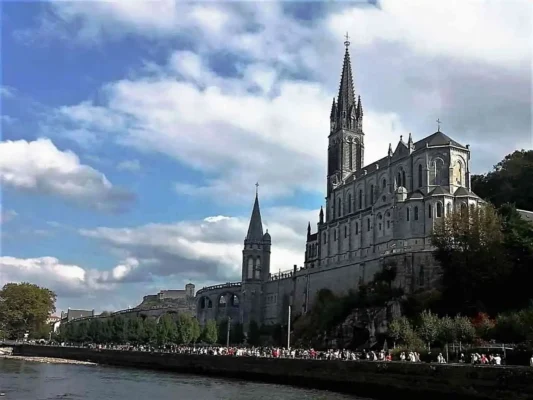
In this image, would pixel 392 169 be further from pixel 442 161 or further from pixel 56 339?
pixel 56 339

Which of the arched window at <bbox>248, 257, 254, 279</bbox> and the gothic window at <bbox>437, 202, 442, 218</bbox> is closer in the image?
the gothic window at <bbox>437, 202, 442, 218</bbox>

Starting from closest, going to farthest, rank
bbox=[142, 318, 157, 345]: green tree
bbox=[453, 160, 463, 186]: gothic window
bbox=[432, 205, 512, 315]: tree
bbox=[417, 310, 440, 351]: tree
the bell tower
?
bbox=[417, 310, 440, 351]: tree, bbox=[432, 205, 512, 315]: tree, bbox=[453, 160, 463, 186]: gothic window, bbox=[142, 318, 157, 345]: green tree, the bell tower

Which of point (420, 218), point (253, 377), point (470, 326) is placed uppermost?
point (420, 218)

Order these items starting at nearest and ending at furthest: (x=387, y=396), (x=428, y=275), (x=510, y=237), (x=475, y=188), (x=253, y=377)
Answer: (x=387, y=396)
(x=253, y=377)
(x=510, y=237)
(x=428, y=275)
(x=475, y=188)

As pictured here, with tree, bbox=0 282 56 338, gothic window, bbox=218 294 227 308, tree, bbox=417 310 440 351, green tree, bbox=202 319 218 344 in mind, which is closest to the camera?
tree, bbox=417 310 440 351

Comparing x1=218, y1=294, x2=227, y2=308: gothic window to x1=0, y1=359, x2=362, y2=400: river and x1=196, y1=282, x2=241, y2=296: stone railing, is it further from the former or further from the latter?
x1=0, y1=359, x2=362, y2=400: river

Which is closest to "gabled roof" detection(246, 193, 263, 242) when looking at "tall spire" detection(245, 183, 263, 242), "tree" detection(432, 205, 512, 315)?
"tall spire" detection(245, 183, 263, 242)

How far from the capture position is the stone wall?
30922 mm

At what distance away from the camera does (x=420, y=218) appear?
72812mm

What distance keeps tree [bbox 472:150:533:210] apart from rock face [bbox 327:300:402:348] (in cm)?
2354

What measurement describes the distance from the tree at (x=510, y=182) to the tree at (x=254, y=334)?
3558cm

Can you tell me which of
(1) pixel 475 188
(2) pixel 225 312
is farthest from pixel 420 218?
(2) pixel 225 312

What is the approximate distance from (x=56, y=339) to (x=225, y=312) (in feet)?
132

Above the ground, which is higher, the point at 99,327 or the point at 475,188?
the point at 475,188
